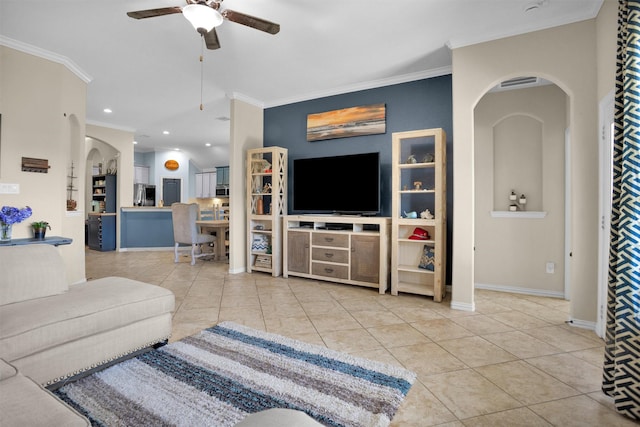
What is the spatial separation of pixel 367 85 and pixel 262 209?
7.95ft

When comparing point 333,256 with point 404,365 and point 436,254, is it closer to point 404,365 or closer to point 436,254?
point 436,254

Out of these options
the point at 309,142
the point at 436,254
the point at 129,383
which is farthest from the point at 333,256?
the point at 129,383

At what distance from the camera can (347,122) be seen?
15.1 ft

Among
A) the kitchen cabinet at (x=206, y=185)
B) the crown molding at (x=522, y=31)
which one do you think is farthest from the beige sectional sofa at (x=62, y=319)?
the kitchen cabinet at (x=206, y=185)

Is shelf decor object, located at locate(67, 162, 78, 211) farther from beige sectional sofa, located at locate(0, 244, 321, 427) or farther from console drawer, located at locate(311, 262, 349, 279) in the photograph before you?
console drawer, located at locate(311, 262, 349, 279)

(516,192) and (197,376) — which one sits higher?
(516,192)

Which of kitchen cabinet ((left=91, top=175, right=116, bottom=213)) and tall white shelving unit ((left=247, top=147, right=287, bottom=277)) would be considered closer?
tall white shelving unit ((left=247, top=147, right=287, bottom=277))

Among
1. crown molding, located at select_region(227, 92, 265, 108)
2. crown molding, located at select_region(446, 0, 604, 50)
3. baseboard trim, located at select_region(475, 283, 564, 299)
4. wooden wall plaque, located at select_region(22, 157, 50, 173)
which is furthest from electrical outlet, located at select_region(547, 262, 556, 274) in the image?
wooden wall plaque, located at select_region(22, 157, 50, 173)

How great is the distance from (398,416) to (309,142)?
4072mm

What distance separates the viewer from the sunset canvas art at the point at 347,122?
14.3 ft

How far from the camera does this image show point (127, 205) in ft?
24.2

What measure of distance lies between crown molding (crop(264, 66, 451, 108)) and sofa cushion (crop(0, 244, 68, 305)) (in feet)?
12.5

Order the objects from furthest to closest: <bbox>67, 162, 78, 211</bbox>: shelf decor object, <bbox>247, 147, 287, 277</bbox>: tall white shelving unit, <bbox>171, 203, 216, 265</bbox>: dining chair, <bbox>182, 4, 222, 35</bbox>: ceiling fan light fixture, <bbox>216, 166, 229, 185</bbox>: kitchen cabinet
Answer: <bbox>216, 166, 229, 185</bbox>: kitchen cabinet
<bbox>171, 203, 216, 265</bbox>: dining chair
<bbox>247, 147, 287, 277</bbox>: tall white shelving unit
<bbox>67, 162, 78, 211</bbox>: shelf decor object
<bbox>182, 4, 222, 35</bbox>: ceiling fan light fixture

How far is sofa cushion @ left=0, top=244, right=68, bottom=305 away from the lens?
1.86m
